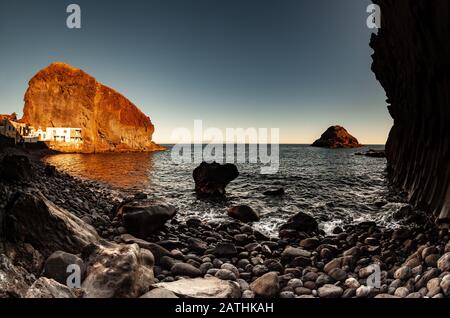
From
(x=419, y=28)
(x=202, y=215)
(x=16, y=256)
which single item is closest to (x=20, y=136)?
(x=202, y=215)

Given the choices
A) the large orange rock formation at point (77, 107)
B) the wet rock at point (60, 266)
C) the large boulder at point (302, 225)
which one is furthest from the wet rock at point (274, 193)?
the large orange rock formation at point (77, 107)

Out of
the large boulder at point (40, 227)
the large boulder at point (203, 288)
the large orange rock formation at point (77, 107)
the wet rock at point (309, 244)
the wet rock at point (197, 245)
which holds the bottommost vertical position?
the wet rock at point (309, 244)

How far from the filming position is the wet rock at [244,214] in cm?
1057

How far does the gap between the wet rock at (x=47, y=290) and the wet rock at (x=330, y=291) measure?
13.7 ft

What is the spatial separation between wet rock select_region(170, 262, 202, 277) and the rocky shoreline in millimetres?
21

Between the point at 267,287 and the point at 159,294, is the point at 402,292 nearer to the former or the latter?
the point at 267,287

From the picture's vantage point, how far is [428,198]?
911cm

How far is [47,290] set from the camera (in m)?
3.04

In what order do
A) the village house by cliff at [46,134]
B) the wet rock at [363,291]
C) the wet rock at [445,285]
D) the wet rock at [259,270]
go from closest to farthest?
the wet rock at [445,285], the wet rock at [363,291], the wet rock at [259,270], the village house by cliff at [46,134]

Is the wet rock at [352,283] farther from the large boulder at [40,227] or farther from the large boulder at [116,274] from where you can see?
the large boulder at [40,227]

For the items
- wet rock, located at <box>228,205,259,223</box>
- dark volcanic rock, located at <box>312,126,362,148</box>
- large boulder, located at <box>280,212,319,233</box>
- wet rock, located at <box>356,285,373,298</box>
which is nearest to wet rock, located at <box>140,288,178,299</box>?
wet rock, located at <box>356,285,373,298</box>

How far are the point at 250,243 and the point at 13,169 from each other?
29.6 feet
